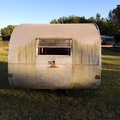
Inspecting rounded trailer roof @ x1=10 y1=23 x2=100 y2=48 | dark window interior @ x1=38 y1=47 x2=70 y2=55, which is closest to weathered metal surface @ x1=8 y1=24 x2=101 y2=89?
rounded trailer roof @ x1=10 y1=23 x2=100 y2=48

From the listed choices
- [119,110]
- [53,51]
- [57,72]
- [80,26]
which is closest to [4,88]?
[53,51]

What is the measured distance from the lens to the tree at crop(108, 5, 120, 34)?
186 ft

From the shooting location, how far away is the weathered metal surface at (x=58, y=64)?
25.8ft

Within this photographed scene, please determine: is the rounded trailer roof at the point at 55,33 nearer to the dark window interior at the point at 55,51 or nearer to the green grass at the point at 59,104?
the dark window interior at the point at 55,51

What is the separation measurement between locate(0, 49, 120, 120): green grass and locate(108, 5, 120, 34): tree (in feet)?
158

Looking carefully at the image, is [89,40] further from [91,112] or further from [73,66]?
[91,112]

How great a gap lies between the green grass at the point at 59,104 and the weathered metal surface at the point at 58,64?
51 cm

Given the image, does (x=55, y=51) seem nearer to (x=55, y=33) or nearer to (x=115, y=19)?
(x=55, y=33)

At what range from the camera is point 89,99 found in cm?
855

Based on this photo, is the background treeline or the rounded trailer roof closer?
the rounded trailer roof

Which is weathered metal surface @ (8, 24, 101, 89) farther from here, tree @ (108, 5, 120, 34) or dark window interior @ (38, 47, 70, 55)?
tree @ (108, 5, 120, 34)

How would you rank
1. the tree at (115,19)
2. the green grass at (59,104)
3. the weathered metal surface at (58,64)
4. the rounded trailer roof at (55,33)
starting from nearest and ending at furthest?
the green grass at (59,104), the weathered metal surface at (58,64), the rounded trailer roof at (55,33), the tree at (115,19)

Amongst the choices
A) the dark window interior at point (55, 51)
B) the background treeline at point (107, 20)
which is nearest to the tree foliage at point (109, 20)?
the background treeline at point (107, 20)

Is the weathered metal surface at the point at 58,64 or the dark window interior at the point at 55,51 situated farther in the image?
the dark window interior at the point at 55,51
